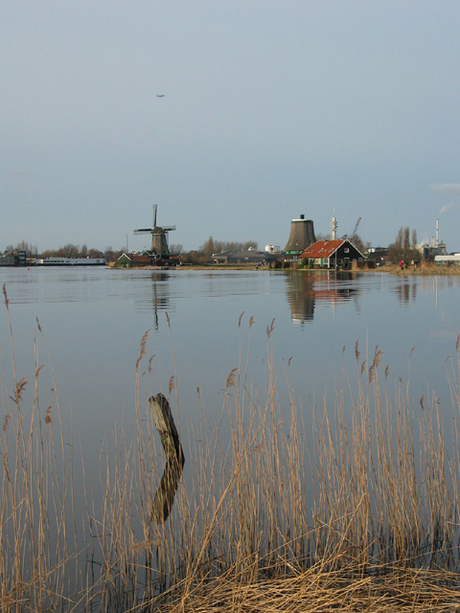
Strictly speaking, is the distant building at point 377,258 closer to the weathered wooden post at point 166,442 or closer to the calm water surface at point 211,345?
the calm water surface at point 211,345

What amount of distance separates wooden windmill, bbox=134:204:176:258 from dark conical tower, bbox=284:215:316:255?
16997mm

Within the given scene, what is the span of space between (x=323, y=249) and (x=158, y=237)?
1090 inches

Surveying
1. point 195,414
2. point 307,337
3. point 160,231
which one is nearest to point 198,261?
point 160,231

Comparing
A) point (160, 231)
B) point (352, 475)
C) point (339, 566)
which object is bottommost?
point (339, 566)

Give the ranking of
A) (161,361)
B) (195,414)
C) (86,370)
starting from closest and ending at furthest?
(195,414), (86,370), (161,361)

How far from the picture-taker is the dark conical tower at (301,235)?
258ft

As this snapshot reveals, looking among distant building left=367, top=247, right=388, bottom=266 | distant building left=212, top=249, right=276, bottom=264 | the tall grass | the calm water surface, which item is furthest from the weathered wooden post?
distant building left=212, top=249, right=276, bottom=264

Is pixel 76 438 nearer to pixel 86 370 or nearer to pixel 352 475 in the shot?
pixel 352 475

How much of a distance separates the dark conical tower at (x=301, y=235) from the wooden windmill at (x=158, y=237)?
16997mm

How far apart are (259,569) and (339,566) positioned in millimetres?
544

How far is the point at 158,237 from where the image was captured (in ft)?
276

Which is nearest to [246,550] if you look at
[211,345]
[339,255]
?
[211,345]

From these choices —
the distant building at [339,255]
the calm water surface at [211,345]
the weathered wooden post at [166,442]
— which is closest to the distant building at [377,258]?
the distant building at [339,255]

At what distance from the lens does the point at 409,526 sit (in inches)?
145
